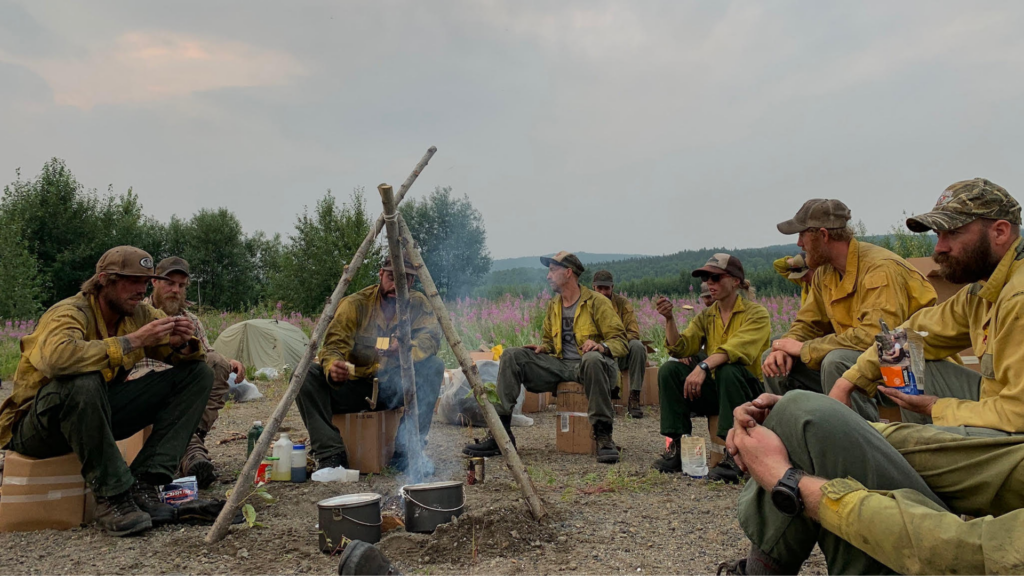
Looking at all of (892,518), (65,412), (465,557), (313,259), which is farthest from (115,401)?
(313,259)

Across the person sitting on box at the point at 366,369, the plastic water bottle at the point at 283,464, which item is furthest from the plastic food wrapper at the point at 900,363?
the plastic water bottle at the point at 283,464

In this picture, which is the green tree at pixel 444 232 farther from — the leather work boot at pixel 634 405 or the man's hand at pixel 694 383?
the man's hand at pixel 694 383

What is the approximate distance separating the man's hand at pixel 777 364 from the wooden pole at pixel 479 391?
5.47 feet

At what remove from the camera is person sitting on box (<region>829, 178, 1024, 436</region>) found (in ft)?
7.91

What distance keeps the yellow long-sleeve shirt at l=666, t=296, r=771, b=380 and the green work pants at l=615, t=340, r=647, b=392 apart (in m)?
2.22

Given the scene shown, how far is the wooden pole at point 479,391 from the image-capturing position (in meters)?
3.62

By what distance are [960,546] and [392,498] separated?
10.7 feet

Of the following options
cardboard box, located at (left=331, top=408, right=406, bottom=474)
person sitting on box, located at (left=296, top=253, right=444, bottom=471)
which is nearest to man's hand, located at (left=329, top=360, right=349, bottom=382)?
person sitting on box, located at (left=296, top=253, right=444, bottom=471)

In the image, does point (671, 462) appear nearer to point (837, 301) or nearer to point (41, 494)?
point (837, 301)

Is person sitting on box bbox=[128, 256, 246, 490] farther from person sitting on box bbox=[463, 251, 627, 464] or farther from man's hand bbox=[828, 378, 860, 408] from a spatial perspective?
man's hand bbox=[828, 378, 860, 408]

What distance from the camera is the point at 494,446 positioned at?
5707mm

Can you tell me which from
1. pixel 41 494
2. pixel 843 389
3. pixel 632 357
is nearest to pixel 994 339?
pixel 843 389

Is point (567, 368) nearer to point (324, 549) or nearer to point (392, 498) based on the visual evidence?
point (392, 498)

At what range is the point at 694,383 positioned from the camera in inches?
186
